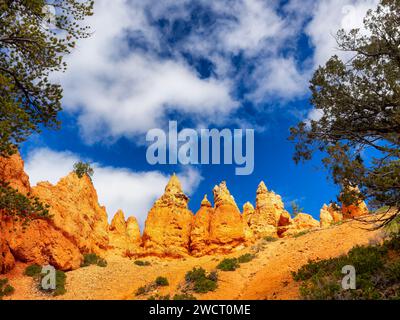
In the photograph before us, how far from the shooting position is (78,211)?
33.7m

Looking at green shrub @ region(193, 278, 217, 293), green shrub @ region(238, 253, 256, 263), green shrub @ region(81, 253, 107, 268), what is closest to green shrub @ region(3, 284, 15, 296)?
green shrub @ region(81, 253, 107, 268)

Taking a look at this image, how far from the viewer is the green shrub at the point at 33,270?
24.0 m

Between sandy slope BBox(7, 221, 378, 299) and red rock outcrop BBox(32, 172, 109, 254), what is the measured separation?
3.99m

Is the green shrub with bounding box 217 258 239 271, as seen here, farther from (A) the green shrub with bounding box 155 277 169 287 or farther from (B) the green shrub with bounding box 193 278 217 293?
(A) the green shrub with bounding box 155 277 169 287

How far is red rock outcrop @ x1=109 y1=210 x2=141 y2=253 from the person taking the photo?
1602 inches

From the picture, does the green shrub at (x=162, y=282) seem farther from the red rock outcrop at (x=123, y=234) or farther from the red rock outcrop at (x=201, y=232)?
the red rock outcrop at (x=201, y=232)

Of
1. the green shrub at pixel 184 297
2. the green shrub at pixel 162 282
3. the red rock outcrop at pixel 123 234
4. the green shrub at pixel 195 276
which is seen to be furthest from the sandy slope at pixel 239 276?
the red rock outcrop at pixel 123 234

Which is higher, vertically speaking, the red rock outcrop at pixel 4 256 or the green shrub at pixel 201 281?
the red rock outcrop at pixel 4 256

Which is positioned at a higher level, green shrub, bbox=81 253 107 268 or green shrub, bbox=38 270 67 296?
green shrub, bbox=81 253 107 268

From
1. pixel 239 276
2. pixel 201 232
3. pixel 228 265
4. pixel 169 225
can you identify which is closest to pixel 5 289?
pixel 228 265

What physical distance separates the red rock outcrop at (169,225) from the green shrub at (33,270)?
57.6ft

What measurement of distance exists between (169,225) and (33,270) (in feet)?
70.8
